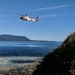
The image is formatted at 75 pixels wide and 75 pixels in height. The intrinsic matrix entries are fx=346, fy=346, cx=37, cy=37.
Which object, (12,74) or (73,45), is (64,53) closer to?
(73,45)

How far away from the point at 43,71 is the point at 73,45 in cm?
187

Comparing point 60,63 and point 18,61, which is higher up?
point 60,63

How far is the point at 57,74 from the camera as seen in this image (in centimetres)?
Answer: 1503

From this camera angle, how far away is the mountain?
593 inches

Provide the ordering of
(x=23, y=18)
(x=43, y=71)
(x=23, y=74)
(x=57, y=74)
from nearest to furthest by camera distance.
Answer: (x=57, y=74)
(x=43, y=71)
(x=23, y=74)
(x=23, y=18)

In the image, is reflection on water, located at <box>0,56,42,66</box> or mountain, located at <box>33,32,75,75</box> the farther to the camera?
reflection on water, located at <box>0,56,42,66</box>

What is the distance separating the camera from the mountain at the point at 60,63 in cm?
1506

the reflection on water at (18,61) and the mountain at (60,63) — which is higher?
the mountain at (60,63)

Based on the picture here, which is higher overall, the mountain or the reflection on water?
the mountain

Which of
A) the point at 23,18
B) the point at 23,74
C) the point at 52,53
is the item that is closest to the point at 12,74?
the point at 23,74

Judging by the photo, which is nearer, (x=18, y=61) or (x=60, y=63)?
(x=60, y=63)

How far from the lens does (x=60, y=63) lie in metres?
15.4

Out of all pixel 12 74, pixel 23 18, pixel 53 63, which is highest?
pixel 23 18

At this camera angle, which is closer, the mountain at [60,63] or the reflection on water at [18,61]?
the mountain at [60,63]
